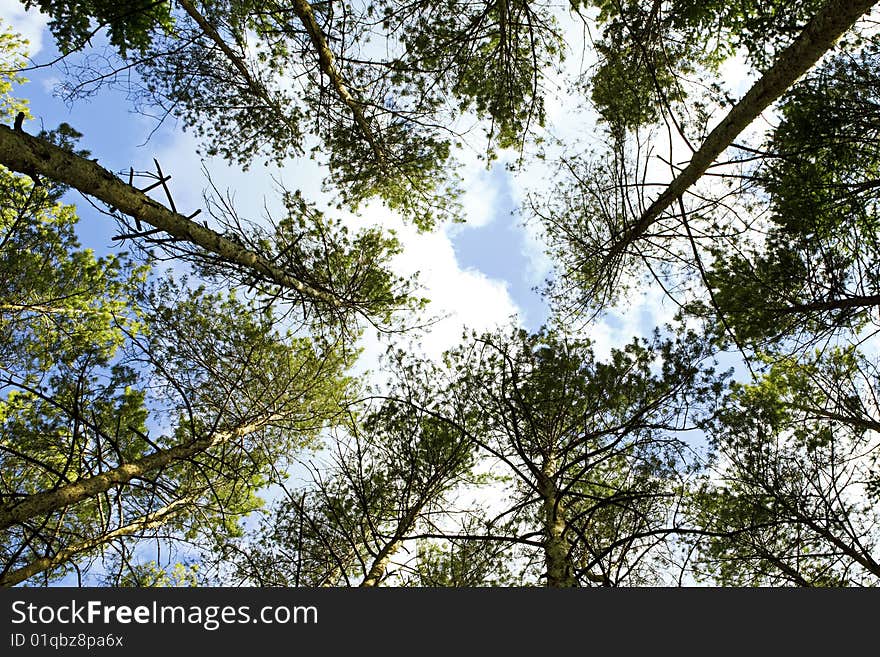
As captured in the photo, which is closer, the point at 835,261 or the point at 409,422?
the point at 835,261

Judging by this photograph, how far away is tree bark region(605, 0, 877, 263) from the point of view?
2975 mm

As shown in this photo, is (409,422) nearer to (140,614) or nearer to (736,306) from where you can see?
(140,614)

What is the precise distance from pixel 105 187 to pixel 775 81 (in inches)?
185

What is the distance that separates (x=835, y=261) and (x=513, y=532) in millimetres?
4965

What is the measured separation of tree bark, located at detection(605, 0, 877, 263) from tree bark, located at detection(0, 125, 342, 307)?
343cm

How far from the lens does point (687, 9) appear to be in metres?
5.00

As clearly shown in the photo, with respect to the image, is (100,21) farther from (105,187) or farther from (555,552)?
(555,552)

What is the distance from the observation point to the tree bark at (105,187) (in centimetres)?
287

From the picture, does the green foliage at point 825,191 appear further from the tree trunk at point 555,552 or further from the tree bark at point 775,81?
the tree trunk at point 555,552

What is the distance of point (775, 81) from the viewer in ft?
10.4

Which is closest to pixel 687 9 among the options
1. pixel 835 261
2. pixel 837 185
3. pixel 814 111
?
pixel 814 111

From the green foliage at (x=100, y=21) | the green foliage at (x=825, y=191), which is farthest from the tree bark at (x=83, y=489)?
the green foliage at (x=825, y=191)

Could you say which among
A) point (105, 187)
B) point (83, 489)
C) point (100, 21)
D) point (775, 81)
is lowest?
point (83, 489)

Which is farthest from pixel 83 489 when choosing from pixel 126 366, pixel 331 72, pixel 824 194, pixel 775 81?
pixel 824 194
